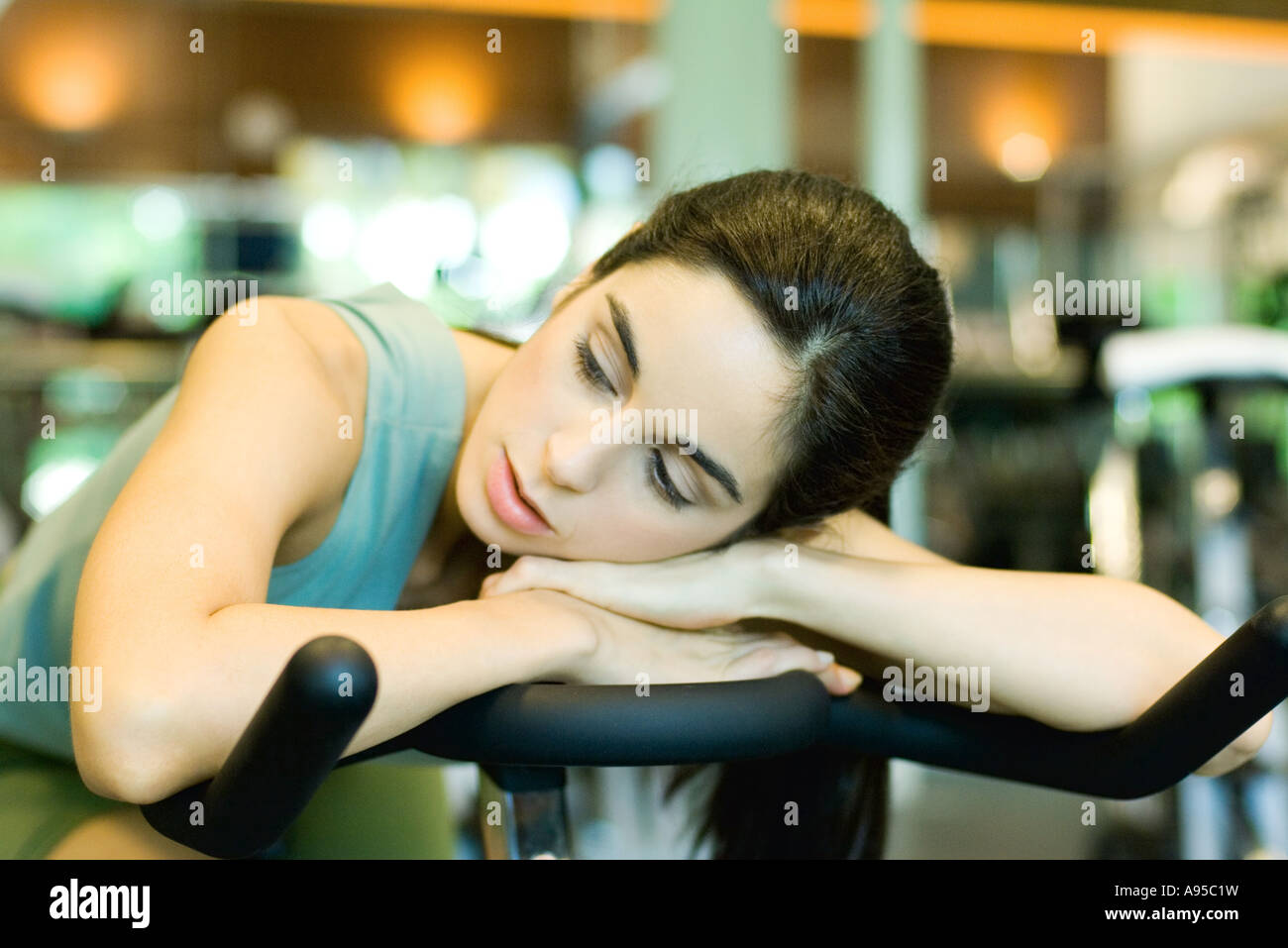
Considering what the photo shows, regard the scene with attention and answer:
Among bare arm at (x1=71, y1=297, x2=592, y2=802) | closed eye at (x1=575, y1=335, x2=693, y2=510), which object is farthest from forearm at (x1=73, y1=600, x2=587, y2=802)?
closed eye at (x1=575, y1=335, x2=693, y2=510)

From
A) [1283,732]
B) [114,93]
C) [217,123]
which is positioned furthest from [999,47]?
[114,93]

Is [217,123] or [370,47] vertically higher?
[370,47]

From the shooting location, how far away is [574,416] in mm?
895

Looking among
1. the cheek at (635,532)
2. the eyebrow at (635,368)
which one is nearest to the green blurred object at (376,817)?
the cheek at (635,532)

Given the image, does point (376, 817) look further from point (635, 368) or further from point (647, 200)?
point (647, 200)

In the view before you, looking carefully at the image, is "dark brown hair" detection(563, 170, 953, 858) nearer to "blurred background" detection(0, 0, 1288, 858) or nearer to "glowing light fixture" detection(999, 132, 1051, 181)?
"blurred background" detection(0, 0, 1288, 858)

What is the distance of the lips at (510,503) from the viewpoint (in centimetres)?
91

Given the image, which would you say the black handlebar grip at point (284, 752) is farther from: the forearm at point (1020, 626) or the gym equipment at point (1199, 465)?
the gym equipment at point (1199, 465)

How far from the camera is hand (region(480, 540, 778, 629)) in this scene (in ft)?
2.98

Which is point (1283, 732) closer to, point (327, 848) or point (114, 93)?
point (327, 848)

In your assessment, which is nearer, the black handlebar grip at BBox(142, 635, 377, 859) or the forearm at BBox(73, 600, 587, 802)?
the black handlebar grip at BBox(142, 635, 377, 859)
